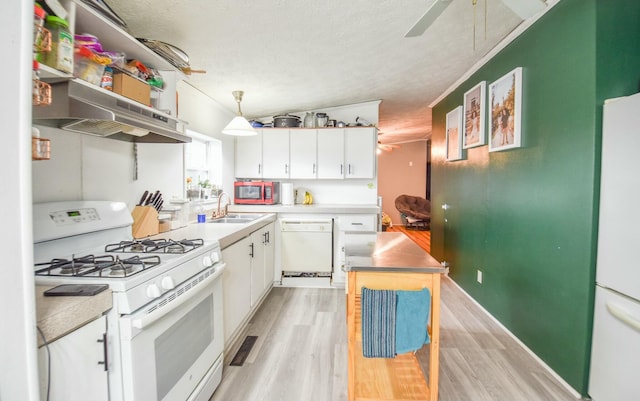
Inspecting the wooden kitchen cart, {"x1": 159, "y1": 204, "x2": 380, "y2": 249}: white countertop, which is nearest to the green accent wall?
the wooden kitchen cart

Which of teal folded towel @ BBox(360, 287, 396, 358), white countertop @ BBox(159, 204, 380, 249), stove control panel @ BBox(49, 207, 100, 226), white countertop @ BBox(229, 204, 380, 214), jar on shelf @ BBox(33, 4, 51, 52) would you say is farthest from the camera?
white countertop @ BBox(229, 204, 380, 214)

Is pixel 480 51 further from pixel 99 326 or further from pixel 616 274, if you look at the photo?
Answer: pixel 99 326

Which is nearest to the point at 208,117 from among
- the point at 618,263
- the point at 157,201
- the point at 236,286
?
the point at 157,201

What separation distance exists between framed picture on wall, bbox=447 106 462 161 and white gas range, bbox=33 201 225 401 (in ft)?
9.75

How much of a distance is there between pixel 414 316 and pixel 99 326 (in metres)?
1.36

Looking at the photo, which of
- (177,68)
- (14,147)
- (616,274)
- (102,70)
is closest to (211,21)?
(177,68)

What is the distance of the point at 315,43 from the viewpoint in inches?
89.0

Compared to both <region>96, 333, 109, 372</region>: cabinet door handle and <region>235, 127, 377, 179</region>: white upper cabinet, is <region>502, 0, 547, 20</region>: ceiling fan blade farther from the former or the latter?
<region>235, 127, 377, 179</region>: white upper cabinet

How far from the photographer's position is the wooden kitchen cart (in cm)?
152

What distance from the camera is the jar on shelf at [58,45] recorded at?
1039 mm

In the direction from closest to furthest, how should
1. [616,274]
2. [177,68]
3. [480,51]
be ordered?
[616,274]
[177,68]
[480,51]

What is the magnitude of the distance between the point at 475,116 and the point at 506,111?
58 centimetres

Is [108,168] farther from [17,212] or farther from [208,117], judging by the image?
[208,117]

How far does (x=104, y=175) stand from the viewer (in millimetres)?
1751
